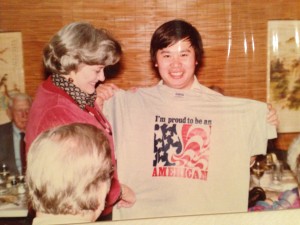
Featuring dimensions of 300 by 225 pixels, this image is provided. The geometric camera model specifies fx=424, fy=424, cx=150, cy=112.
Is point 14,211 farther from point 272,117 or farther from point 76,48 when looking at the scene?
point 272,117

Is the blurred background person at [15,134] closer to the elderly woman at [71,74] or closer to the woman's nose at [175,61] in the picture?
the elderly woman at [71,74]

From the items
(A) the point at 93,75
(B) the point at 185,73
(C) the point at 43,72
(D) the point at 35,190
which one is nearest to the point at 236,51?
(B) the point at 185,73

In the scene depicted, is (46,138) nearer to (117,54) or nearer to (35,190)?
(35,190)

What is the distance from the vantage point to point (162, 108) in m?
1.44

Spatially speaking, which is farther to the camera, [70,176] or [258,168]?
[258,168]

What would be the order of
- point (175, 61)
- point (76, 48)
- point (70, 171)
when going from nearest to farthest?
1. point (70, 171)
2. point (76, 48)
3. point (175, 61)

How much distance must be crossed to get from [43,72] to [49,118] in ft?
0.49

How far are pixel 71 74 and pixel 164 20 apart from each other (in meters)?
0.35

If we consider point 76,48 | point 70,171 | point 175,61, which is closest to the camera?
point 70,171

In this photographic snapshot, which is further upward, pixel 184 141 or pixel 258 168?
pixel 184 141

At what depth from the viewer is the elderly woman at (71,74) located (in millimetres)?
1289

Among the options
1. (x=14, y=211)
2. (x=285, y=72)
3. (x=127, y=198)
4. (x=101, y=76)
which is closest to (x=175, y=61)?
(x=101, y=76)

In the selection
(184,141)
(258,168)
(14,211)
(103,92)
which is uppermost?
(103,92)

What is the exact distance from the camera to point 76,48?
1.28 metres
